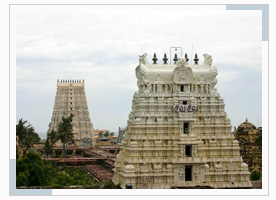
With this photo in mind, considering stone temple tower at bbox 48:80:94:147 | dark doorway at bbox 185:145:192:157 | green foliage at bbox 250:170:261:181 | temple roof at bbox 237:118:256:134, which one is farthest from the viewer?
stone temple tower at bbox 48:80:94:147

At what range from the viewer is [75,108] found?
11644cm

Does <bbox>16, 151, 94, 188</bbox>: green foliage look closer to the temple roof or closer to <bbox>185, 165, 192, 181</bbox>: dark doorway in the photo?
<bbox>185, 165, 192, 181</bbox>: dark doorway

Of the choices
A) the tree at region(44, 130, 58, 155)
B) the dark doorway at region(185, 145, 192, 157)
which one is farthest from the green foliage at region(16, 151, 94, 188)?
the tree at region(44, 130, 58, 155)

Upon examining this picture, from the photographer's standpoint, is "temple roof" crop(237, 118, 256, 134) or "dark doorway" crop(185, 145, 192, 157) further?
"temple roof" crop(237, 118, 256, 134)

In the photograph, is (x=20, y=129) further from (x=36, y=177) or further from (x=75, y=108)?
(x=75, y=108)

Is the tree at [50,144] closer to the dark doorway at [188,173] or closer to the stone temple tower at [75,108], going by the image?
the stone temple tower at [75,108]

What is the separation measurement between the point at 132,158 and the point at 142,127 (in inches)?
115

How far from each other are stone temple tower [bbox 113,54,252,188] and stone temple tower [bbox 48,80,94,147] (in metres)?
64.4

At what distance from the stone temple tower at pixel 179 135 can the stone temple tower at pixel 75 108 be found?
211ft

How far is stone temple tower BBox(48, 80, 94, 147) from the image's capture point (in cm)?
11488

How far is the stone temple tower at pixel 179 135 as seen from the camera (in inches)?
1877

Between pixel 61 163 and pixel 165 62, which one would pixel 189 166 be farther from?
pixel 61 163

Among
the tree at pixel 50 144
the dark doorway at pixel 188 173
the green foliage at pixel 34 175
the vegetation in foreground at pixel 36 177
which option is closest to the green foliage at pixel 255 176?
the dark doorway at pixel 188 173
